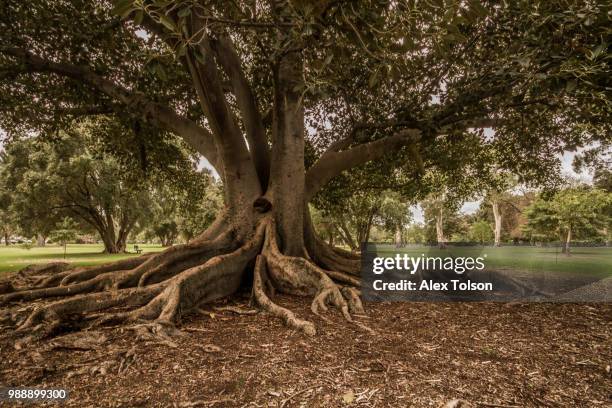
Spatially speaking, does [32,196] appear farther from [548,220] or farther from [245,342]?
[548,220]

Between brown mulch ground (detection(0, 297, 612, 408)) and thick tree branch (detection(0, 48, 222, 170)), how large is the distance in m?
4.45

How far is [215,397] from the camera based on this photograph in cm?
253

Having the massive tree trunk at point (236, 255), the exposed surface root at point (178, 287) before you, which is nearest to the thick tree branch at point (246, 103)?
the massive tree trunk at point (236, 255)

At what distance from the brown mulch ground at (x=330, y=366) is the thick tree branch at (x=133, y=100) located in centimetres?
445

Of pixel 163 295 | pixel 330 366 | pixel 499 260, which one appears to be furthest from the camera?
pixel 499 260

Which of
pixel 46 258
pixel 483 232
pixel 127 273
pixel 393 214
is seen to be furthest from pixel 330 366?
pixel 483 232

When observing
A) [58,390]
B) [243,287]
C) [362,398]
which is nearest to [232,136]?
[243,287]

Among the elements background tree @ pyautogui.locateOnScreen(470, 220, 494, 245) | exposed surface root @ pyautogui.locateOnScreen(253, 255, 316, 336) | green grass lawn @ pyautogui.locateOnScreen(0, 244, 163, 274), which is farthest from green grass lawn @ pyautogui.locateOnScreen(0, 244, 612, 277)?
background tree @ pyautogui.locateOnScreen(470, 220, 494, 245)

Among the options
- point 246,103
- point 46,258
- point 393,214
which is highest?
point 246,103

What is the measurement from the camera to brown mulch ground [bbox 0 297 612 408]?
2.54 m

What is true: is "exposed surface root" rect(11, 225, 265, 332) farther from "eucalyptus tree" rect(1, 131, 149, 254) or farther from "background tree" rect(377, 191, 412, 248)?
"background tree" rect(377, 191, 412, 248)

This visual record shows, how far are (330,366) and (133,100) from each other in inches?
247

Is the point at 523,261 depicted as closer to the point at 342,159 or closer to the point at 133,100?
the point at 342,159

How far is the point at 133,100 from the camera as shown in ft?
21.6
